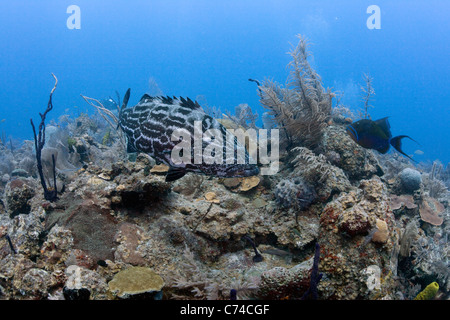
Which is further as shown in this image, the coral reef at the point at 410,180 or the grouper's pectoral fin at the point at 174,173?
the coral reef at the point at 410,180

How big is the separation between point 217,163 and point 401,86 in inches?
5980

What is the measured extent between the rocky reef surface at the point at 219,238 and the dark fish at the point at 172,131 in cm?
85

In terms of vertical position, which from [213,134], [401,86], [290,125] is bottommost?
[213,134]

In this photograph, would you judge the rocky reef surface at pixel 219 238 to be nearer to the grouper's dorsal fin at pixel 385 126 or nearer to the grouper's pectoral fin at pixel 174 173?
the grouper's pectoral fin at pixel 174 173

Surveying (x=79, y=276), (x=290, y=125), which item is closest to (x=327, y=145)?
(x=290, y=125)

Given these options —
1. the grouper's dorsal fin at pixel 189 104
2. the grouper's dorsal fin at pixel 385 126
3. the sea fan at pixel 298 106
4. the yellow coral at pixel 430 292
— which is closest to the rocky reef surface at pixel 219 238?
the yellow coral at pixel 430 292

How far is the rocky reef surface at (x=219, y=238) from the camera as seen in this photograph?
9.44 feet

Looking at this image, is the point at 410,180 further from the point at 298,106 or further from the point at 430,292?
the point at 430,292

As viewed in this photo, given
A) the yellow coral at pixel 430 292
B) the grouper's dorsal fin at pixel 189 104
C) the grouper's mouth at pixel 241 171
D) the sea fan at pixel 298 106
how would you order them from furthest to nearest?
1. the sea fan at pixel 298 106
2. the grouper's dorsal fin at pixel 189 104
3. the grouper's mouth at pixel 241 171
4. the yellow coral at pixel 430 292

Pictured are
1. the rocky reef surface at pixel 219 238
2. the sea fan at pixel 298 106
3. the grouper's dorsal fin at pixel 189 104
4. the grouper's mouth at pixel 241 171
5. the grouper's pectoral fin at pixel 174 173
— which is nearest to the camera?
the rocky reef surface at pixel 219 238

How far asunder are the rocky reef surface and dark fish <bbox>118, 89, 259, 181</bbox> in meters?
0.85

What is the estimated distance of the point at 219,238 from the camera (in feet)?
12.8

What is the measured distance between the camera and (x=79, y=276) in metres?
2.71

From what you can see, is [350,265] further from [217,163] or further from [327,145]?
[327,145]
